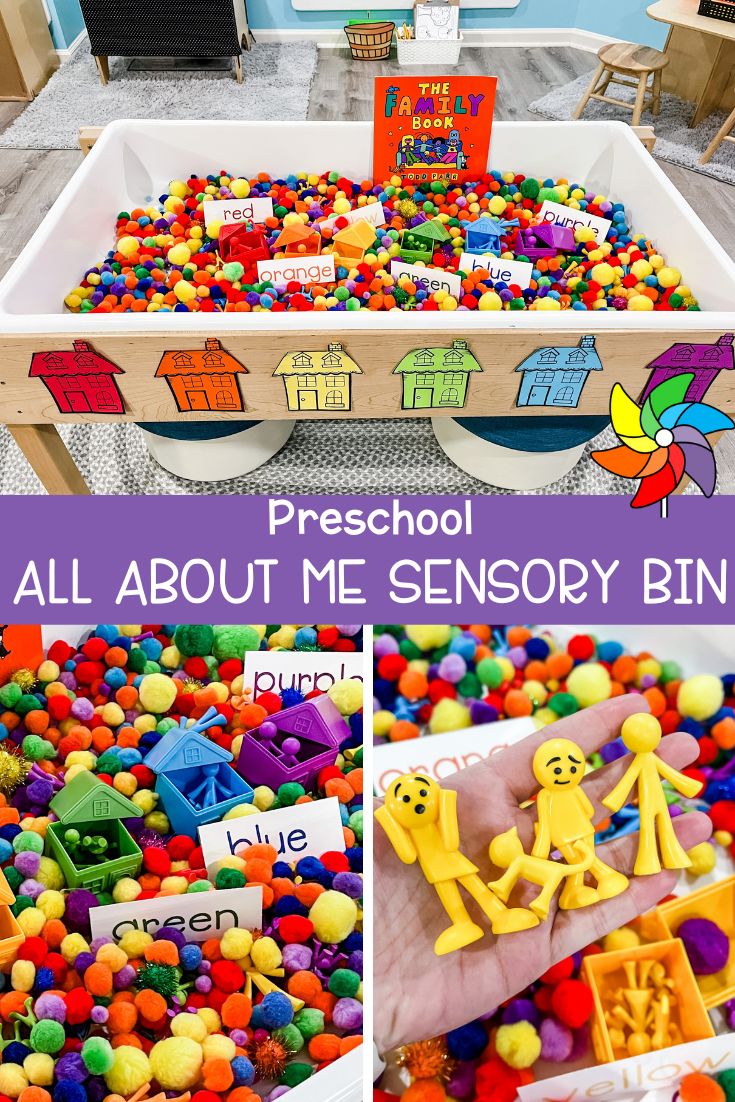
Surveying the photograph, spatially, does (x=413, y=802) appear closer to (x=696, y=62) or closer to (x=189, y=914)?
(x=189, y=914)

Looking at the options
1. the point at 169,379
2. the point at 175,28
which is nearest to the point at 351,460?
the point at 169,379

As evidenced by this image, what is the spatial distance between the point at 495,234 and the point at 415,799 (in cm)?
158

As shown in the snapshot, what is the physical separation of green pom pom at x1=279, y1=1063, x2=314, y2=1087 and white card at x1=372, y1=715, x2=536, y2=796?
403mm

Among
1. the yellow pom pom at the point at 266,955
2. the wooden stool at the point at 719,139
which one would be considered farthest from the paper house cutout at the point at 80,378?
the wooden stool at the point at 719,139

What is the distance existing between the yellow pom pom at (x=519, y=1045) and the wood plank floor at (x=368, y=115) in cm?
150

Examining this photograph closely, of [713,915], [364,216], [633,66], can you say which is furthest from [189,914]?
[633,66]

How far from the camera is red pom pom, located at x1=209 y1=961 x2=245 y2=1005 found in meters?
1.00

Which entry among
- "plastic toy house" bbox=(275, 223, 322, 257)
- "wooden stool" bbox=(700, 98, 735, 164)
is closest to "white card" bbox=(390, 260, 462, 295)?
"plastic toy house" bbox=(275, 223, 322, 257)

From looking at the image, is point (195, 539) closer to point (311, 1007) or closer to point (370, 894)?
point (370, 894)

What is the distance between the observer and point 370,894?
680mm

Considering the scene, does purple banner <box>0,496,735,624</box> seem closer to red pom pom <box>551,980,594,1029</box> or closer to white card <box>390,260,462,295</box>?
red pom pom <box>551,980,594,1029</box>

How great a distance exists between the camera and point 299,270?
5.92ft

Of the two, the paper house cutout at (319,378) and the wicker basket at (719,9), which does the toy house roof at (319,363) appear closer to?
the paper house cutout at (319,378)

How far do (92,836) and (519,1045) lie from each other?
25.2 inches
